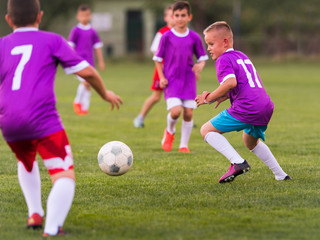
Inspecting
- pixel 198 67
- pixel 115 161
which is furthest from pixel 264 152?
pixel 198 67

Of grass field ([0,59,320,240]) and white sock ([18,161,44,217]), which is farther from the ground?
white sock ([18,161,44,217])

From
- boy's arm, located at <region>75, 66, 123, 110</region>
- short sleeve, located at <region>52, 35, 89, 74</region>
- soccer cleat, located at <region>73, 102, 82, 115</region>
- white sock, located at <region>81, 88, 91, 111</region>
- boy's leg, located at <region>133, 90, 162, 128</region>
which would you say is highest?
short sleeve, located at <region>52, 35, 89, 74</region>

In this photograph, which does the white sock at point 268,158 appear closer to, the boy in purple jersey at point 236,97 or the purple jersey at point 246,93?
the boy in purple jersey at point 236,97

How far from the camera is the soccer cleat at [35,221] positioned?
4.46 m

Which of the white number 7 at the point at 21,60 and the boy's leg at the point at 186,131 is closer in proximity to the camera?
the white number 7 at the point at 21,60

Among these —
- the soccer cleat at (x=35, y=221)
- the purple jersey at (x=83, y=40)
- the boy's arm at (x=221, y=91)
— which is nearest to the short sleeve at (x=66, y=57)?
the soccer cleat at (x=35, y=221)

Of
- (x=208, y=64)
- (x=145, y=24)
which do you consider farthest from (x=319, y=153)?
(x=145, y=24)

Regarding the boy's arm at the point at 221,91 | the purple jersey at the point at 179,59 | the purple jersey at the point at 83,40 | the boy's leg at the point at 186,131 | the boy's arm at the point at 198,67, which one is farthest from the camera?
the purple jersey at the point at 83,40

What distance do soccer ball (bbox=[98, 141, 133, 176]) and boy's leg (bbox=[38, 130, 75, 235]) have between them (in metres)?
1.91

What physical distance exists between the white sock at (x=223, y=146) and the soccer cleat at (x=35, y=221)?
2202mm

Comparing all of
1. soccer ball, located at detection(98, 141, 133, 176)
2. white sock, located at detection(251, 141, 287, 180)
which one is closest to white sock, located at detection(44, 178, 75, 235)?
soccer ball, located at detection(98, 141, 133, 176)

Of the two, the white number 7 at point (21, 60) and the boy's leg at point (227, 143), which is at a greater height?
the white number 7 at point (21, 60)

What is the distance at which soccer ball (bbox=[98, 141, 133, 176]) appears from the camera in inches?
243

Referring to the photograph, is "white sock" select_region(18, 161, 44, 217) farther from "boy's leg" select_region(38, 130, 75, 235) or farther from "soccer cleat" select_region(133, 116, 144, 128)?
"soccer cleat" select_region(133, 116, 144, 128)
